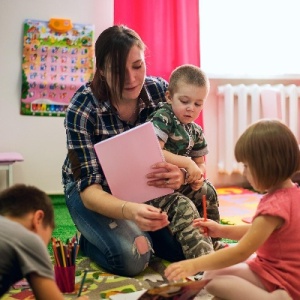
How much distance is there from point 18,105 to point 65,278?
1.65 meters

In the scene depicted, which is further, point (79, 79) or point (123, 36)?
point (79, 79)

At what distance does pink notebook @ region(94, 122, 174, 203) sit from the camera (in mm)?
1313

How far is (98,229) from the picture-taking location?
149 centimetres

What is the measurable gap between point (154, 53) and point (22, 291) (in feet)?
5.64

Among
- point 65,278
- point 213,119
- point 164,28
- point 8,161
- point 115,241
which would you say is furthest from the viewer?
point 213,119

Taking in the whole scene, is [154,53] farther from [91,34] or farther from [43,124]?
[43,124]

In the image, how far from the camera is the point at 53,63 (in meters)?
2.75

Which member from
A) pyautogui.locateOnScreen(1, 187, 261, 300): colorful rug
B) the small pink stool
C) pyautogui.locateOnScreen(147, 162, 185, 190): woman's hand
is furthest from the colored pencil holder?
the small pink stool

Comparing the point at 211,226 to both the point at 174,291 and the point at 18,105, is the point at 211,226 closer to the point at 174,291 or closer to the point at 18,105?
the point at 174,291

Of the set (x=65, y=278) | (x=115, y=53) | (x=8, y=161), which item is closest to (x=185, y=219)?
(x=65, y=278)

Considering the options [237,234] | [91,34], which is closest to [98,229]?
[237,234]

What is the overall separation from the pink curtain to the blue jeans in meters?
1.29

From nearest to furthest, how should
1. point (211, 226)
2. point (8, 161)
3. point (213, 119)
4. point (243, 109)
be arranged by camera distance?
point (211, 226), point (8, 161), point (243, 109), point (213, 119)

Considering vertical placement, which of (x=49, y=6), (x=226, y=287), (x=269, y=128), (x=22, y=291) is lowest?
(x=22, y=291)
